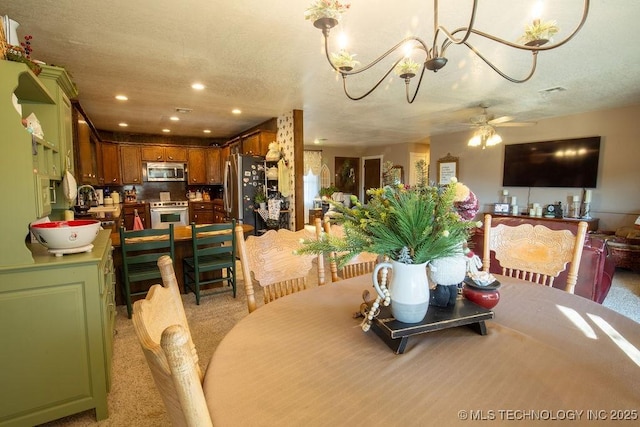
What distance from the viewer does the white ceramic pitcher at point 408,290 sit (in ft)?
3.17

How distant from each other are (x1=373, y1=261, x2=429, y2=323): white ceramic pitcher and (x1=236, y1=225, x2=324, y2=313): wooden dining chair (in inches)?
22.0

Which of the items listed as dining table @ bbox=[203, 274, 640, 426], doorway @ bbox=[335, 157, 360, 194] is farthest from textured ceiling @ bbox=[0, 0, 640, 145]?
doorway @ bbox=[335, 157, 360, 194]

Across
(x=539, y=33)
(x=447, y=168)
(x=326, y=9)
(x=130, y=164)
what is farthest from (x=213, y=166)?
(x=539, y=33)

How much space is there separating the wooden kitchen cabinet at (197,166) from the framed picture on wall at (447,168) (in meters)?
5.35

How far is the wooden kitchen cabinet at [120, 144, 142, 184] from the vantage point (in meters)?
6.43

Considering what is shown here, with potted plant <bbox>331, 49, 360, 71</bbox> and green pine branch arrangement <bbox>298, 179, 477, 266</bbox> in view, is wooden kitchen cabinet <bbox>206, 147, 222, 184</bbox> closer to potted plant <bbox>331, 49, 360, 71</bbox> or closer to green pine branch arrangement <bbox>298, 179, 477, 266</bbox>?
potted plant <bbox>331, 49, 360, 71</bbox>

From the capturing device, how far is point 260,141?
5230mm

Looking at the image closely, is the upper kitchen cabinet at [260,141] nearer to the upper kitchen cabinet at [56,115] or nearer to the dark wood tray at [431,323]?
the upper kitchen cabinet at [56,115]

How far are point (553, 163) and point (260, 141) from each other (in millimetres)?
5012

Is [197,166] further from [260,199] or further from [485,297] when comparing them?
[485,297]

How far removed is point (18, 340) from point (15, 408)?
1.10ft

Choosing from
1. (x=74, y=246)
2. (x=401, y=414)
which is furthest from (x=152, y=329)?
(x=74, y=246)

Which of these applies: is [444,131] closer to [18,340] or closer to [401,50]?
[401,50]

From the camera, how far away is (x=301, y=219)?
4.77 meters
